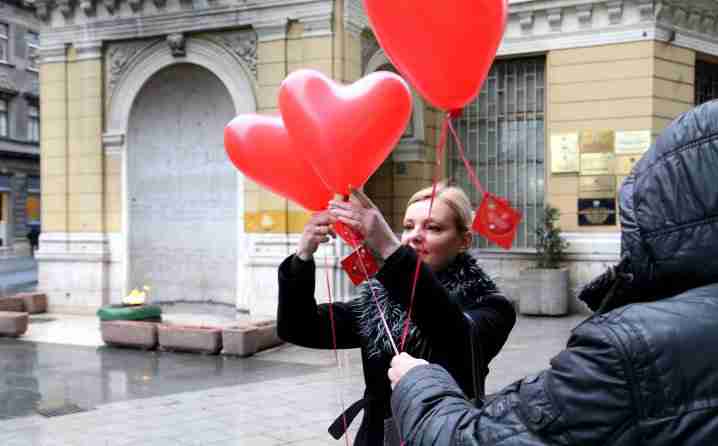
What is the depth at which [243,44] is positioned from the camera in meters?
12.8

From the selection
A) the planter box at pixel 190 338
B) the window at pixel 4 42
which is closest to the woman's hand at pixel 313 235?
the planter box at pixel 190 338

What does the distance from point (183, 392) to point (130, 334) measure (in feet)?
9.87

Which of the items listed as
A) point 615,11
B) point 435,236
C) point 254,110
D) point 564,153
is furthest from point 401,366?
point 615,11

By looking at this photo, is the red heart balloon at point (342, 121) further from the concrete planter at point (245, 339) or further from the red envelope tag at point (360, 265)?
the concrete planter at point (245, 339)

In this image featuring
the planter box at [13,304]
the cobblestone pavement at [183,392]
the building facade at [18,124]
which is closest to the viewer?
the cobblestone pavement at [183,392]

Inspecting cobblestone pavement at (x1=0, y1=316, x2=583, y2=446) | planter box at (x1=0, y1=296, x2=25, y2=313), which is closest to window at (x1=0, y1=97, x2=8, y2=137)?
planter box at (x1=0, y1=296, x2=25, y2=313)

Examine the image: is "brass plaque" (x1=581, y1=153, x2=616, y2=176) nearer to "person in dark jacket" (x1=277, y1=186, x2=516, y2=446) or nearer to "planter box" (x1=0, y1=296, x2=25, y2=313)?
"planter box" (x1=0, y1=296, x2=25, y2=313)

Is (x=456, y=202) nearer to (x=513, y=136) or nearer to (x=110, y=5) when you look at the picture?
(x=513, y=136)

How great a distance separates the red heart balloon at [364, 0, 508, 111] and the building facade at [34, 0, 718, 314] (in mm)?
9610

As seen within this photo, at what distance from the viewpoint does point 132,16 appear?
44.6 feet

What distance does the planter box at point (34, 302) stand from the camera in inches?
552

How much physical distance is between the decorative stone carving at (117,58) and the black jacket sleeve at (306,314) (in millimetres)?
11995

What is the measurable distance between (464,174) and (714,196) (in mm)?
13636

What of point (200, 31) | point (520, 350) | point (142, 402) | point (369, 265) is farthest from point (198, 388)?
point (200, 31)
